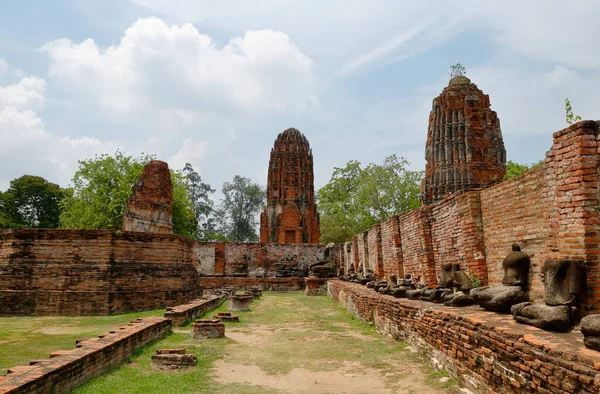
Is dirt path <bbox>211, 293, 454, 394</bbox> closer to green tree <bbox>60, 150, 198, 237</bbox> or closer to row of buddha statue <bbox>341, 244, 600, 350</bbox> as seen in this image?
row of buddha statue <bbox>341, 244, 600, 350</bbox>

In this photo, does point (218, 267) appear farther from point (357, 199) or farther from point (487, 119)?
point (487, 119)

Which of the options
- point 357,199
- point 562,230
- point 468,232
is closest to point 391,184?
point 357,199

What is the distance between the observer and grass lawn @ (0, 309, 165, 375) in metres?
6.66

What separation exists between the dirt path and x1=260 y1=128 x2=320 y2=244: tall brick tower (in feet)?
89.6

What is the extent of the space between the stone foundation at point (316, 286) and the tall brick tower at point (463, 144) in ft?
21.1

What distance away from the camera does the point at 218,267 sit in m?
27.6

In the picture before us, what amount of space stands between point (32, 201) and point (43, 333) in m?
31.7

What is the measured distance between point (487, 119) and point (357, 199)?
741 inches

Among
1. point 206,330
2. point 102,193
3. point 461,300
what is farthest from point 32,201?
point 461,300

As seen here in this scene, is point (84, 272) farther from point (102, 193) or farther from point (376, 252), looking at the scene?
point (102, 193)

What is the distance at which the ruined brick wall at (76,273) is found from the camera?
12.1m

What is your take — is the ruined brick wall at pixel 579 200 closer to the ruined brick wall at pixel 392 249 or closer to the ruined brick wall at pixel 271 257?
the ruined brick wall at pixel 392 249

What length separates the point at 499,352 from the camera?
4078 millimetres

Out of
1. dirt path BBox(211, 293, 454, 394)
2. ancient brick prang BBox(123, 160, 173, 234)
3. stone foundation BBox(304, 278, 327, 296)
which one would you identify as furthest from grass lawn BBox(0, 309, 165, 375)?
stone foundation BBox(304, 278, 327, 296)
